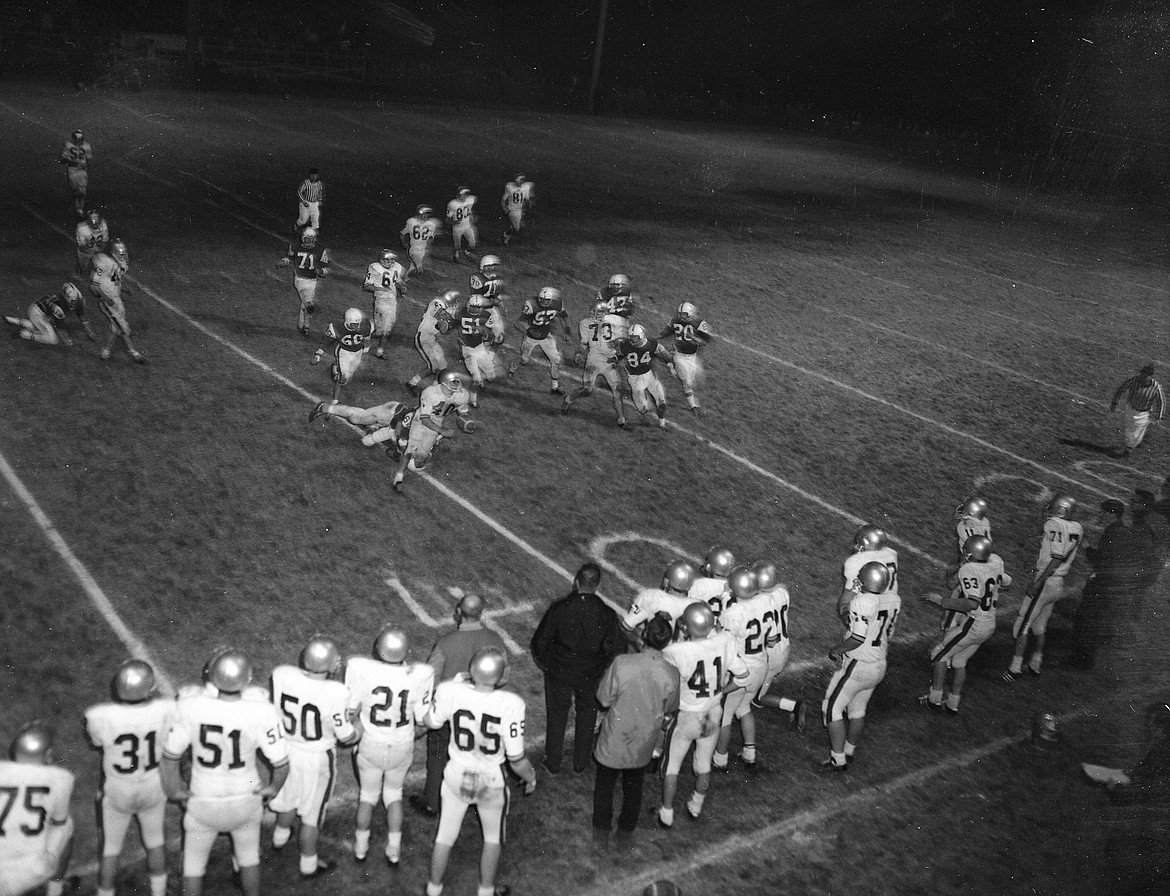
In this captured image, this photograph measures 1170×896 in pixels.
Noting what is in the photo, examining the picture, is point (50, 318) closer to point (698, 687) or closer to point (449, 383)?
point (449, 383)

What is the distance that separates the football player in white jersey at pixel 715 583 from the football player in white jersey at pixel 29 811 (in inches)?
172

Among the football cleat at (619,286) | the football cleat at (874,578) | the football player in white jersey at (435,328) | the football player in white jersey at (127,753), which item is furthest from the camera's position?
the football cleat at (619,286)

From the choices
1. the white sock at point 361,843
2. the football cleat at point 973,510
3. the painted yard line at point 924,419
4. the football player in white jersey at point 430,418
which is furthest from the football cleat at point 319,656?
the painted yard line at point 924,419

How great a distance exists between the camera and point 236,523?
10.6m

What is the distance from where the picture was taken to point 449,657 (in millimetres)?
6918

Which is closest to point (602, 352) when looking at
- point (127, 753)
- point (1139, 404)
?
point (1139, 404)

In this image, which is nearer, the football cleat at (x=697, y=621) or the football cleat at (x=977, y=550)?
the football cleat at (x=697, y=621)

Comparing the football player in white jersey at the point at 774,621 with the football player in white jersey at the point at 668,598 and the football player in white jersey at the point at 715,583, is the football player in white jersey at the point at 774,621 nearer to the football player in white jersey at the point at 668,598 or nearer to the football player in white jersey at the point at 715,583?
the football player in white jersey at the point at 715,583

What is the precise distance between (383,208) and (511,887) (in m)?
21.6

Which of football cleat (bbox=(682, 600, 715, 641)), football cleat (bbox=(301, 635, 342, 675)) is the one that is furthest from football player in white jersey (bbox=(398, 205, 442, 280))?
football cleat (bbox=(301, 635, 342, 675))

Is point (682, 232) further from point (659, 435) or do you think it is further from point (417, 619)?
point (417, 619)

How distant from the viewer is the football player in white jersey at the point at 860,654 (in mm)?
7715

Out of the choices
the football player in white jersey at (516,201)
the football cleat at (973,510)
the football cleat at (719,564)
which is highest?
the football player in white jersey at (516,201)

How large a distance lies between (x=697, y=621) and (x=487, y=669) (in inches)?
62.7
